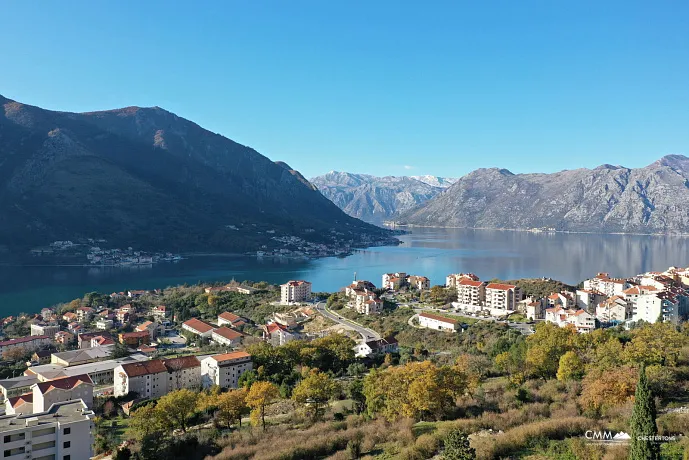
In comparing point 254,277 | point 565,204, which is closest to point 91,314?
point 254,277

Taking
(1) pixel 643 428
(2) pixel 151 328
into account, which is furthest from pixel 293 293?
(1) pixel 643 428

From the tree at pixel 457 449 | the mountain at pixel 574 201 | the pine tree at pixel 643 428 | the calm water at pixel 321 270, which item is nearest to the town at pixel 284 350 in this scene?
the tree at pixel 457 449

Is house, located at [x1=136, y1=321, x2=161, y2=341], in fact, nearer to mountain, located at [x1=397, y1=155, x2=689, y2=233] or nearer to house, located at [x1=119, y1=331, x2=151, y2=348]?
house, located at [x1=119, y1=331, x2=151, y2=348]

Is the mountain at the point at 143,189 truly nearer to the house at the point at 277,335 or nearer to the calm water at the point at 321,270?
the calm water at the point at 321,270

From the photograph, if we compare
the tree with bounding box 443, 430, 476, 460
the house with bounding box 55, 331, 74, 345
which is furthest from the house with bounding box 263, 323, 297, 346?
the tree with bounding box 443, 430, 476, 460

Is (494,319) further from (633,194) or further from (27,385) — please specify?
(633,194)

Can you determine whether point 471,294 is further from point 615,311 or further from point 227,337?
point 227,337

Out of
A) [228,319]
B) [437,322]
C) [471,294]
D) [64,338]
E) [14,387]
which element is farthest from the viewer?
[228,319]
